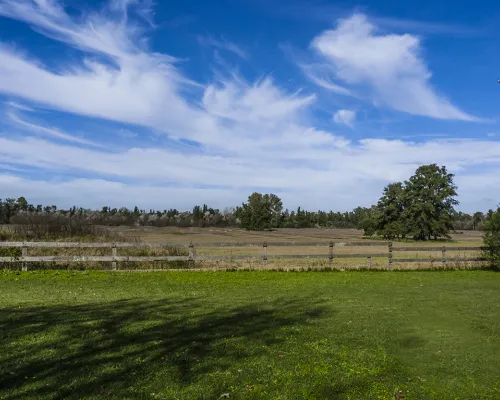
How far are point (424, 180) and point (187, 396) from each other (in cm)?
7267

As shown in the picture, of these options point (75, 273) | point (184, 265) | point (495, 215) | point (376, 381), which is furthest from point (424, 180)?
point (376, 381)

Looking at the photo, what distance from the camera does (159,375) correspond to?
207 inches

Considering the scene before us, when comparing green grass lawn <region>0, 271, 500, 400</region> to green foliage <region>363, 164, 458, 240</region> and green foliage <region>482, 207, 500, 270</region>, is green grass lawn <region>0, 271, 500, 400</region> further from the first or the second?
green foliage <region>363, 164, 458, 240</region>

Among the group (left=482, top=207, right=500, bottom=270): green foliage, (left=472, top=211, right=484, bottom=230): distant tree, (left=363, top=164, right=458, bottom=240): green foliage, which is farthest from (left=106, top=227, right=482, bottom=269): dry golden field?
(left=472, top=211, right=484, bottom=230): distant tree

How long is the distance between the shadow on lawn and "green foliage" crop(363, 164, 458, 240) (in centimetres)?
6364

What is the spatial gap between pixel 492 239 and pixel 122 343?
1958cm

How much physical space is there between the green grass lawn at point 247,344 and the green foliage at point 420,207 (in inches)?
2331

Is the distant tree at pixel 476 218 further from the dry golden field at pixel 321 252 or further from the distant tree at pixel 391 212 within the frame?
the dry golden field at pixel 321 252

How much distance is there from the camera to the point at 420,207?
67.2 m

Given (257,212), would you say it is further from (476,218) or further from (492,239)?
(492,239)

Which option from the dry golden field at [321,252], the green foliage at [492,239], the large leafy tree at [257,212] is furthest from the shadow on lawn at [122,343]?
the large leafy tree at [257,212]

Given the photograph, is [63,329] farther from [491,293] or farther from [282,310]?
[491,293]

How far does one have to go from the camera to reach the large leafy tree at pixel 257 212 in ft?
374

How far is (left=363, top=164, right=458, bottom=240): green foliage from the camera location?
67.9m
